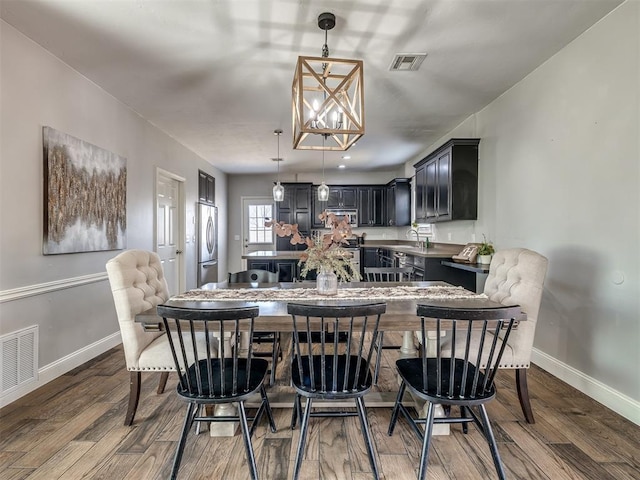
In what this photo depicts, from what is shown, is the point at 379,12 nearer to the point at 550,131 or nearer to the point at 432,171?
the point at 550,131

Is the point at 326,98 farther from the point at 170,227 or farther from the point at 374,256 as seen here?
the point at 374,256

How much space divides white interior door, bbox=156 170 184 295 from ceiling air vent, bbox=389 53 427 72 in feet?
10.7

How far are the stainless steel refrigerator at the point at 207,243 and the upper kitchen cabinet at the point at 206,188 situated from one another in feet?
0.40

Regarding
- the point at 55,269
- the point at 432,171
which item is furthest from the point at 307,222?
the point at 55,269

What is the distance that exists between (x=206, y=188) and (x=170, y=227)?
5.00ft

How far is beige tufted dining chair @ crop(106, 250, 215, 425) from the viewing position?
193cm

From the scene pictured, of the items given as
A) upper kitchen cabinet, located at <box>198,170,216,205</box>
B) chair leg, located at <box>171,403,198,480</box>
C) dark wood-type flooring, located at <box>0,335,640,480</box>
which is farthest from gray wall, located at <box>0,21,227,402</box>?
upper kitchen cabinet, located at <box>198,170,216,205</box>

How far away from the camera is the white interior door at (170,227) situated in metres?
4.64

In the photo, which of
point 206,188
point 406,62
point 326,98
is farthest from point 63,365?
point 206,188

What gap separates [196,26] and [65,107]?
141cm

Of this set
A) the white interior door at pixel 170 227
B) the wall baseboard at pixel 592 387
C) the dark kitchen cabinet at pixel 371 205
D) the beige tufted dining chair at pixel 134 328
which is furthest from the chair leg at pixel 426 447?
the dark kitchen cabinet at pixel 371 205

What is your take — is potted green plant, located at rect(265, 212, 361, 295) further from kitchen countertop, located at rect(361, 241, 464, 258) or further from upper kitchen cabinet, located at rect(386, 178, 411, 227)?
upper kitchen cabinet, located at rect(386, 178, 411, 227)

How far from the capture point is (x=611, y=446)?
182 centimetres

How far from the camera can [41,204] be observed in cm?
254
